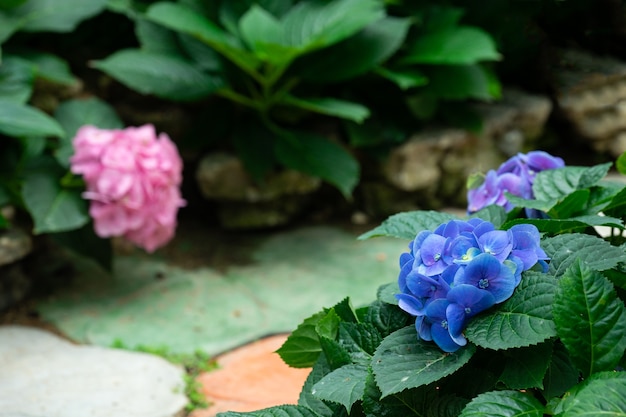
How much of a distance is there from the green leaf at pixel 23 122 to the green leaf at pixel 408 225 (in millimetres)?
1695

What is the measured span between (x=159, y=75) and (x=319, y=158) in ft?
2.48

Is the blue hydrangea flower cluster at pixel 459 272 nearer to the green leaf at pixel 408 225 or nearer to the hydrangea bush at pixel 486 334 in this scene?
the hydrangea bush at pixel 486 334

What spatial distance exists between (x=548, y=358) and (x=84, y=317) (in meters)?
2.05

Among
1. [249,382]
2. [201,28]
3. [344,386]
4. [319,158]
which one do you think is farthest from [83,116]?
[344,386]

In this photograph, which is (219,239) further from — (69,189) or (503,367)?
(503,367)

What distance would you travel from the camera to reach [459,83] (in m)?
3.51

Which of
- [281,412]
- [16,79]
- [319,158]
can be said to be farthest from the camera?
[319,158]

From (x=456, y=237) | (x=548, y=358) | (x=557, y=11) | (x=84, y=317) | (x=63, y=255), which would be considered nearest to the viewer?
(x=548, y=358)

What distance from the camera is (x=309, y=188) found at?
11.4ft

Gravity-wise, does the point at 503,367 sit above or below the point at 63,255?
above

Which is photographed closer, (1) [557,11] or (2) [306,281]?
(1) [557,11]

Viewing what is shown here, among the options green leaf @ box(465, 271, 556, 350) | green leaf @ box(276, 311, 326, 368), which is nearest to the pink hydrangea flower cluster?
green leaf @ box(276, 311, 326, 368)

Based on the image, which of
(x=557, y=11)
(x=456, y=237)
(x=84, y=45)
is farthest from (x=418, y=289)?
(x=84, y=45)

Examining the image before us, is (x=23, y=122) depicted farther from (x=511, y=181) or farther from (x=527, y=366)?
(x=527, y=366)
